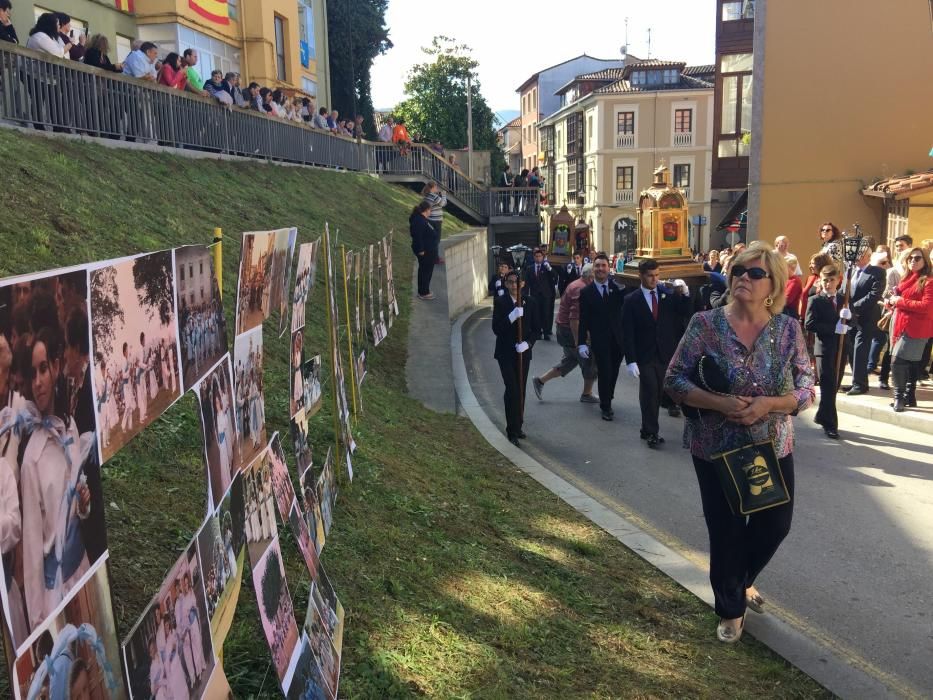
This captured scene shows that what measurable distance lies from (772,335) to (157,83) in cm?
1312

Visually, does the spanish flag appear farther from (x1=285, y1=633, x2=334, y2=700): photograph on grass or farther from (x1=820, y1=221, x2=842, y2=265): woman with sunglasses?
(x1=285, y1=633, x2=334, y2=700): photograph on grass

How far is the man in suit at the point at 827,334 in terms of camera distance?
30.0 ft

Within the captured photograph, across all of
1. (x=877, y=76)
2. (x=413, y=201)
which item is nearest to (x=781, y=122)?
(x=877, y=76)

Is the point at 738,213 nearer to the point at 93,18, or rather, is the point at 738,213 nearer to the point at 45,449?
the point at 93,18

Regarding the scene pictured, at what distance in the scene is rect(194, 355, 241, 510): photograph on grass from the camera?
2.63 m

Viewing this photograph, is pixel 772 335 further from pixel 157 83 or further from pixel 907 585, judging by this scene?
pixel 157 83

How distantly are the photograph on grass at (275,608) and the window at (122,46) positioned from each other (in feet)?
83.5

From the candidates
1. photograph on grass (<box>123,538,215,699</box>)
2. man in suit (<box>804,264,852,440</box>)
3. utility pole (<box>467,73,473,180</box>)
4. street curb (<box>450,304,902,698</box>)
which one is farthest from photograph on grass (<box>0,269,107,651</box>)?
utility pole (<box>467,73,473,180</box>)

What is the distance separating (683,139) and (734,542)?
205ft

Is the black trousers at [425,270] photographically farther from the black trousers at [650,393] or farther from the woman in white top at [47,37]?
the black trousers at [650,393]

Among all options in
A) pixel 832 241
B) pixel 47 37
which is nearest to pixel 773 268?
pixel 832 241

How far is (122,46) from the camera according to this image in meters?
25.6

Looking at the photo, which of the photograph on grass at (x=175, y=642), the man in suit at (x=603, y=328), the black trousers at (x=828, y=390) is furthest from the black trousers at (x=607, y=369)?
the photograph on grass at (x=175, y=642)

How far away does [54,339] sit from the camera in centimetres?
169
